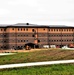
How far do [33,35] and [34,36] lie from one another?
0.47 meters

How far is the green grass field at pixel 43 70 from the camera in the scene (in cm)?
1661

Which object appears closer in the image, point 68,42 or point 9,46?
point 9,46

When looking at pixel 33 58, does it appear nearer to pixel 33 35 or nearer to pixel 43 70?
pixel 43 70

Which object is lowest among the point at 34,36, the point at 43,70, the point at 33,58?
the point at 43,70

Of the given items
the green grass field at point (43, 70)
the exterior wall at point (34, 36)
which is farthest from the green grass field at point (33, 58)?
the exterior wall at point (34, 36)

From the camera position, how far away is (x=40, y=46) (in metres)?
80.8

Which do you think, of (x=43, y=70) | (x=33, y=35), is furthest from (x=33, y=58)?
(x=33, y=35)

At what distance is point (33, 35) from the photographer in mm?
80188

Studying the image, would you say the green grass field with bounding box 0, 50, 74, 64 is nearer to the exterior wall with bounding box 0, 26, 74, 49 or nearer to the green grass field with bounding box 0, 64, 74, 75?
the green grass field with bounding box 0, 64, 74, 75

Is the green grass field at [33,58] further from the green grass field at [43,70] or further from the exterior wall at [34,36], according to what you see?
the exterior wall at [34,36]

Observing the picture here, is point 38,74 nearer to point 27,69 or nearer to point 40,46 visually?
point 27,69

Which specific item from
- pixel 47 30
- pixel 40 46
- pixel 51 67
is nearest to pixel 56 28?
pixel 47 30

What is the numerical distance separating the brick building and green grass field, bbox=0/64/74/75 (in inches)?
2385

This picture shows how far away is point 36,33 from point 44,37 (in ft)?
10.2
